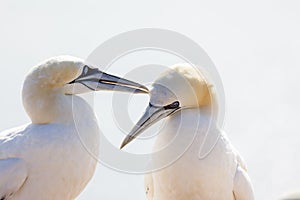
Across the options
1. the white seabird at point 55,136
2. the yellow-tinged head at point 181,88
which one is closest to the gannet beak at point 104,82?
the white seabird at point 55,136

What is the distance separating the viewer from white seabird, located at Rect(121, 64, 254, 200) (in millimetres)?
6695

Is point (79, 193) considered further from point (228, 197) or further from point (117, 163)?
point (228, 197)

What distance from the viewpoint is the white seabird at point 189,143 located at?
6695mm

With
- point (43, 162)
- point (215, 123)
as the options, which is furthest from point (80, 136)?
point (215, 123)

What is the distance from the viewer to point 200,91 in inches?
273

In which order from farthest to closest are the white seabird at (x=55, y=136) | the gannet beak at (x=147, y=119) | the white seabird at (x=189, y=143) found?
the white seabird at (x=189, y=143) → the gannet beak at (x=147, y=119) → the white seabird at (x=55, y=136)

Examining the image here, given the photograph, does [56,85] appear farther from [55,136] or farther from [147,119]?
[147,119]

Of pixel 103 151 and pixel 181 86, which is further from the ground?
pixel 181 86

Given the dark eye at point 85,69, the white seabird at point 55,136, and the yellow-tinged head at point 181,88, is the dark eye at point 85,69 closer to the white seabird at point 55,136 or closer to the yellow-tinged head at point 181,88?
the white seabird at point 55,136

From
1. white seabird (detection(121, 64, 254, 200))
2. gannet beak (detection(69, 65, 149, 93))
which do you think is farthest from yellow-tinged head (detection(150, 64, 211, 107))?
gannet beak (detection(69, 65, 149, 93))

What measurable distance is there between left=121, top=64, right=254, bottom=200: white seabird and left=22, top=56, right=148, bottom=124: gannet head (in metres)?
0.26

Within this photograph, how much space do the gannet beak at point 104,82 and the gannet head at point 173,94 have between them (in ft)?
0.50

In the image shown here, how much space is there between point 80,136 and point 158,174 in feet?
2.79

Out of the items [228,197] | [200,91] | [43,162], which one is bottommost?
[228,197]
